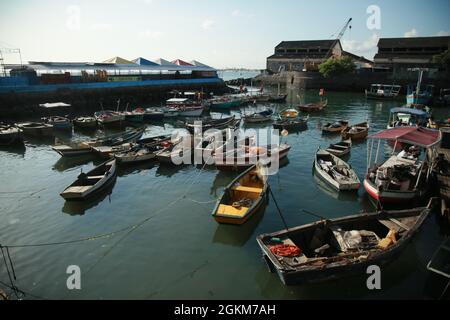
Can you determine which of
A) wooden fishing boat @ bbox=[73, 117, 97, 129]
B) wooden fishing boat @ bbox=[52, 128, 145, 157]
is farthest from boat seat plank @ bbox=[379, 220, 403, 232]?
wooden fishing boat @ bbox=[73, 117, 97, 129]

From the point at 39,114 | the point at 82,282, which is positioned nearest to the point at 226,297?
the point at 82,282

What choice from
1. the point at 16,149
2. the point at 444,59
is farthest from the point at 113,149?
the point at 444,59

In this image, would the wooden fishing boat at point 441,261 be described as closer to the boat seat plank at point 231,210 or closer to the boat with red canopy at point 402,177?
the boat with red canopy at point 402,177

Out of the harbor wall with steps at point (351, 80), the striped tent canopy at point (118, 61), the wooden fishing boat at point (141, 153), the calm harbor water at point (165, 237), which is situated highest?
the striped tent canopy at point (118, 61)

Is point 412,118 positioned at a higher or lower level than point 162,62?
lower

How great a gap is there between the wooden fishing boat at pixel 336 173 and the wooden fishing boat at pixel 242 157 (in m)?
3.95

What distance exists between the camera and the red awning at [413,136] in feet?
57.7

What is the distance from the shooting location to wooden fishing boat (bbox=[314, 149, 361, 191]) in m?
19.2

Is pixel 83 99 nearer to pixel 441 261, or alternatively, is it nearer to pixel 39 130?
pixel 39 130

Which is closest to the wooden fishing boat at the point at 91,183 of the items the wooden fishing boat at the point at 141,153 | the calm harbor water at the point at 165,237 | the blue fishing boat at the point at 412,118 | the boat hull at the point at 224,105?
the calm harbor water at the point at 165,237

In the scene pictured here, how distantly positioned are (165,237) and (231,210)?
149 inches

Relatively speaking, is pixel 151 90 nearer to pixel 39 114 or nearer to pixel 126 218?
pixel 39 114

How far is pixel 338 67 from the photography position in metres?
83.2
